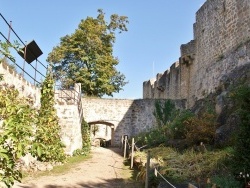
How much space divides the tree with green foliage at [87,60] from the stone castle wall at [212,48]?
5761 mm

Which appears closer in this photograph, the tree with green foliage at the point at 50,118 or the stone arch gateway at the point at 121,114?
the tree with green foliage at the point at 50,118

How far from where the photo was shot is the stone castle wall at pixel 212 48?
1313 centimetres

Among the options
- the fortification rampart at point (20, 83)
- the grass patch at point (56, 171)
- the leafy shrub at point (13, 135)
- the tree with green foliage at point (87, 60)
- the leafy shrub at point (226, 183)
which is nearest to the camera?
the leafy shrub at point (13, 135)

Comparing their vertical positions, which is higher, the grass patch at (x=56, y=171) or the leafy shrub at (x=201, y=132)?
the leafy shrub at (x=201, y=132)

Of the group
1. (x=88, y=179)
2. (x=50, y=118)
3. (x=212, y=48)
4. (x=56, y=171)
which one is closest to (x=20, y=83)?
(x=50, y=118)

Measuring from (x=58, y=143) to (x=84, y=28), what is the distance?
15089mm

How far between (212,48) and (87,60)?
11178 mm

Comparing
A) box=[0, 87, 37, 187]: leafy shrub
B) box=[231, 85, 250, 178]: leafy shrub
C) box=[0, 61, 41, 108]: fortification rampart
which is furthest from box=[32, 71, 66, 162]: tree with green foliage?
box=[231, 85, 250, 178]: leafy shrub

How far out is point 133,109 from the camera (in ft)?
70.8

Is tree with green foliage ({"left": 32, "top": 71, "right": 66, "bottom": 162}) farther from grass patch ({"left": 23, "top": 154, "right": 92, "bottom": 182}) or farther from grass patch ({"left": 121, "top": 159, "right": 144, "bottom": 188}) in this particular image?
grass patch ({"left": 121, "top": 159, "right": 144, "bottom": 188})

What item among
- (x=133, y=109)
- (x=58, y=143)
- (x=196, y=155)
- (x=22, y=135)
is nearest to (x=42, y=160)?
(x=58, y=143)

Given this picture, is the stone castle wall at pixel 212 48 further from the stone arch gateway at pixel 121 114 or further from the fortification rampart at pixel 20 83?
the fortification rampart at pixel 20 83

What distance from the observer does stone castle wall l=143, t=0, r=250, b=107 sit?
13133 mm

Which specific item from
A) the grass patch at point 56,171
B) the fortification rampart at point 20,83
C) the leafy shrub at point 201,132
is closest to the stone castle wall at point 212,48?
the leafy shrub at point 201,132
